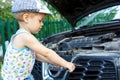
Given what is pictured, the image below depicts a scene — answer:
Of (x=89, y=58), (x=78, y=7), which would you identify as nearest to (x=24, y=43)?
(x=89, y=58)

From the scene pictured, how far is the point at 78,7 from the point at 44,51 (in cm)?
247

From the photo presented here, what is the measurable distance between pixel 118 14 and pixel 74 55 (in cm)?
182

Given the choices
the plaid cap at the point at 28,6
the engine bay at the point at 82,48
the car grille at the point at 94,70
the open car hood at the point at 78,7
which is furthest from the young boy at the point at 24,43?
the open car hood at the point at 78,7

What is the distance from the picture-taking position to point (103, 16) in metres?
5.70

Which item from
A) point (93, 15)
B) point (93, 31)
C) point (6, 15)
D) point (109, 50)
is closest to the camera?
point (109, 50)

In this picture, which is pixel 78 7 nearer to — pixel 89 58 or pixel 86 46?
pixel 86 46

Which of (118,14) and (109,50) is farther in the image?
(118,14)

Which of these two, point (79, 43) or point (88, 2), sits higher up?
point (88, 2)

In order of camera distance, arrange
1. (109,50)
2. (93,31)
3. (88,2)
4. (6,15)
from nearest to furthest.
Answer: (109,50), (93,31), (88,2), (6,15)

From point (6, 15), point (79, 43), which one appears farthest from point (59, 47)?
point (6, 15)

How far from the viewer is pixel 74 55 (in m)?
3.78

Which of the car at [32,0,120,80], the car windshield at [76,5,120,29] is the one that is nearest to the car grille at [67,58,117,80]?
the car at [32,0,120,80]

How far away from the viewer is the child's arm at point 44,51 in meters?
3.21

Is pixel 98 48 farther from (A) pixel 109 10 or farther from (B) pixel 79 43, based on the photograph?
(A) pixel 109 10
